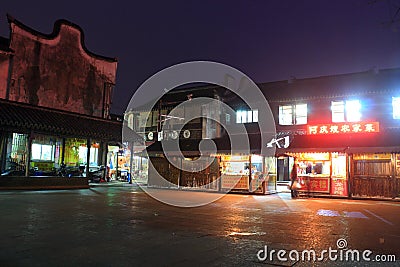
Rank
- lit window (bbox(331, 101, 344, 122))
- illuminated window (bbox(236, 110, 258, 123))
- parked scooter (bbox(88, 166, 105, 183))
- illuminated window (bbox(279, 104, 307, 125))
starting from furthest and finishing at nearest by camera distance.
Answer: parked scooter (bbox(88, 166, 105, 183)), illuminated window (bbox(236, 110, 258, 123)), illuminated window (bbox(279, 104, 307, 125)), lit window (bbox(331, 101, 344, 122))

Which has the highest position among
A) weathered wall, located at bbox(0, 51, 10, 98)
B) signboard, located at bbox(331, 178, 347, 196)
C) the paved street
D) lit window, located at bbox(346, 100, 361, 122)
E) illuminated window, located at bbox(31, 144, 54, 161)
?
weathered wall, located at bbox(0, 51, 10, 98)

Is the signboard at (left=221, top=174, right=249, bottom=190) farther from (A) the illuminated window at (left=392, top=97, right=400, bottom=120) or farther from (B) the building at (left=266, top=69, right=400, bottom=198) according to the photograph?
(A) the illuminated window at (left=392, top=97, right=400, bottom=120)

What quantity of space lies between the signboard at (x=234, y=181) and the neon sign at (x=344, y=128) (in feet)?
16.2

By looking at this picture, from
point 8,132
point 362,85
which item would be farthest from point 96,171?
point 362,85

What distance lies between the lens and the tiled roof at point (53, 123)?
60.1 ft

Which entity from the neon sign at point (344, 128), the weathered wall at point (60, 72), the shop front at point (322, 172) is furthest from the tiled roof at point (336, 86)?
the weathered wall at point (60, 72)

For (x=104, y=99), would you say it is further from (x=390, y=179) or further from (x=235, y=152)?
(x=390, y=179)

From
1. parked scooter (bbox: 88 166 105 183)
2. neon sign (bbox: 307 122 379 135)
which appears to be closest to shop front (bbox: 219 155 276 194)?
neon sign (bbox: 307 122 379 135)

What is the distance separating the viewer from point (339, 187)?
19750 mm

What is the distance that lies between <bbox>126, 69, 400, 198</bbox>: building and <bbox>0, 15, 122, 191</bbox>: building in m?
5.28

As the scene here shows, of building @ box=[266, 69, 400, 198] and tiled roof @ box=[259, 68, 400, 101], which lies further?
tiled roof @ box=[259, 68, 400, 101]

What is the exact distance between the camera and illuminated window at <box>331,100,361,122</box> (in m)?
20.4

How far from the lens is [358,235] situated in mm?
8031

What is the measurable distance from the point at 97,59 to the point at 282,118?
14.5 metres
